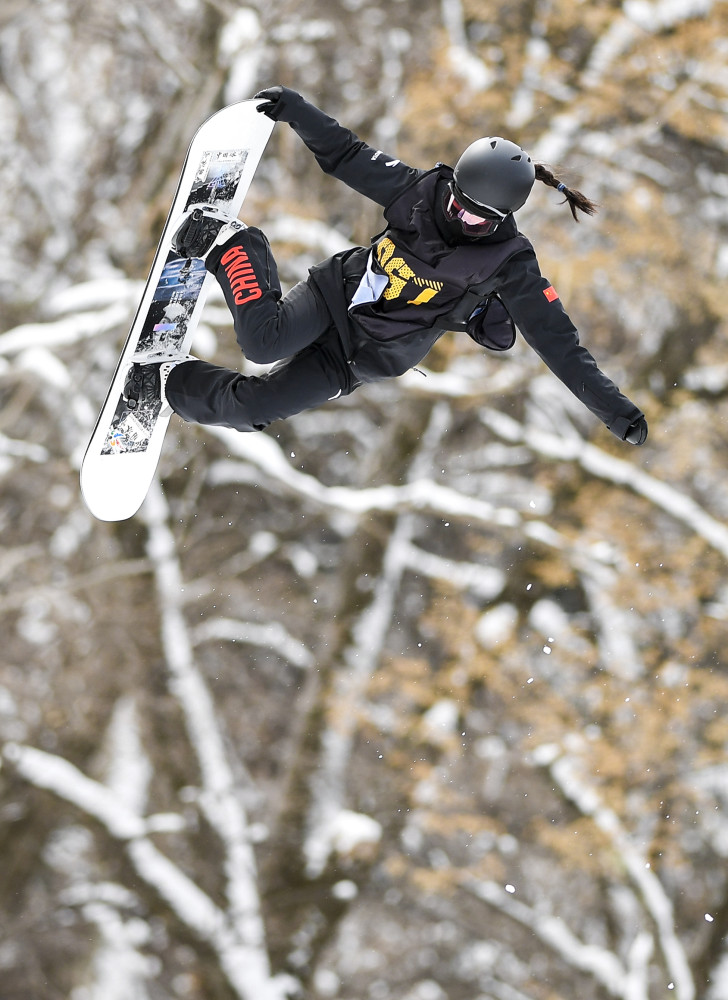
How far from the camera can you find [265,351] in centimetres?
315

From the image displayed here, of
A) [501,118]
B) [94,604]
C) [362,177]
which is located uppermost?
A: [362,177]

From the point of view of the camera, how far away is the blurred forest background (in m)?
7.62

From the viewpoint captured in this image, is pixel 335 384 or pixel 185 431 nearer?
pixel 335 384

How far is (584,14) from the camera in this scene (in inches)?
310

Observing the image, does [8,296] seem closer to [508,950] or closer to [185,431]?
[185,431]

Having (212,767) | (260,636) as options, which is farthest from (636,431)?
(212,767)

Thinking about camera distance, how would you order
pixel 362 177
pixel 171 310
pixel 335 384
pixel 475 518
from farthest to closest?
pixel 475 518 < pixel 171 310 < pixel 335 384 < pixel 362 177

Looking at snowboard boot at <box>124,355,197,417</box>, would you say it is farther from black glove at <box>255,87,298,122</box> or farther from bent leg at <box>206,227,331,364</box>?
black glove at <box>255,87,298,122</box>

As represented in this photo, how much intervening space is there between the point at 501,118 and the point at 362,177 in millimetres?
5280

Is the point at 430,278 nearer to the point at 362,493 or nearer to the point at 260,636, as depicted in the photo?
the point at 362,493

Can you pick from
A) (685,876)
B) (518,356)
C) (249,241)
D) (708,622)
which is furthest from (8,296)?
(685,876)

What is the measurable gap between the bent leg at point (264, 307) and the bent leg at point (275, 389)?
88mm

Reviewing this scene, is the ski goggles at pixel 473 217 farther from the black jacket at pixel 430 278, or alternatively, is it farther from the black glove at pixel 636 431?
the black glove at pixel 636 431

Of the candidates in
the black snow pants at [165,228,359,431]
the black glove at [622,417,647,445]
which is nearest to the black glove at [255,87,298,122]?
the black snow pants at [165,228,359,431]
